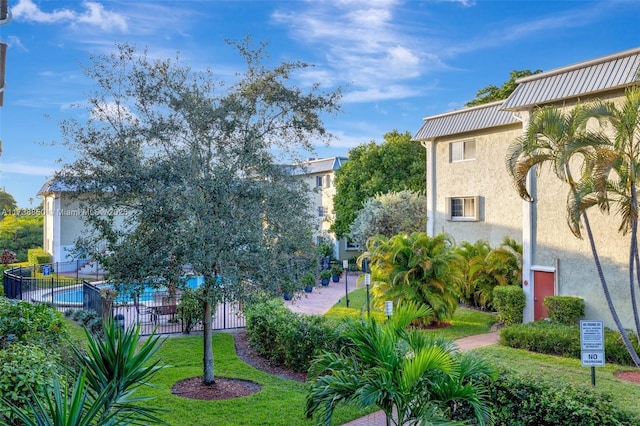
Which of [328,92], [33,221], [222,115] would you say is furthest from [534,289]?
[33,221]

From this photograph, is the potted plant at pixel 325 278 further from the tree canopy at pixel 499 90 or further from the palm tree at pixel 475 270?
the tree canopy at pixel 499 90

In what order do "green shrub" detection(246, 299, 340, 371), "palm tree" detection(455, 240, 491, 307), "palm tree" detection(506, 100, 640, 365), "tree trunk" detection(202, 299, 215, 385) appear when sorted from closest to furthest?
"tree trunk" detection(202, 299, 215, 385), "green shrub" detection(246, 299, 340, 371), "palm tree" detection(506, 100, 640, 365), "palm tree" detection(455, 240, 491, 307)

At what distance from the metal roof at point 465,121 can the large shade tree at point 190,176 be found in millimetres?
12754

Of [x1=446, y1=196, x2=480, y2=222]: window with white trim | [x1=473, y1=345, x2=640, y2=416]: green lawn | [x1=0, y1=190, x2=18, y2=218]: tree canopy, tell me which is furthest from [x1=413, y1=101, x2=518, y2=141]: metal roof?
[x1=0, y1=190, x2=18, y2=218]: tree canopy

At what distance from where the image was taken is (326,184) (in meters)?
40.7

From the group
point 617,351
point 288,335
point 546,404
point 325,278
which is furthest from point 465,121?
point 546,404

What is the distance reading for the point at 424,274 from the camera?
17359mm

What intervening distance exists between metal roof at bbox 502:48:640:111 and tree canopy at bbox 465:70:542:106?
54.3 ft

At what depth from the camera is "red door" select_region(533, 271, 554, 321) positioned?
16.6 m

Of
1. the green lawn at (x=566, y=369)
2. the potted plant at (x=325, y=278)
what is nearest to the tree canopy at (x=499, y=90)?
the potted plant at (x=325, y=278)

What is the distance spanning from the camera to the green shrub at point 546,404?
636cm

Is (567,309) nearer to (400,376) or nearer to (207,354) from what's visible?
(207,354)

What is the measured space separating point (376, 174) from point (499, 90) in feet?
32.9

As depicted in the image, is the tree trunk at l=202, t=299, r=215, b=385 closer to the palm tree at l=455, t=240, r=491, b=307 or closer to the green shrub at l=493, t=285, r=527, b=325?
the green shrub at l=493, t=285, r=527, b=325
